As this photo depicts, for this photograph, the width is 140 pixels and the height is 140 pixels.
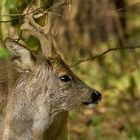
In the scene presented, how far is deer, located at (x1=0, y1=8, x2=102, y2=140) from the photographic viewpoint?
7.70 meters

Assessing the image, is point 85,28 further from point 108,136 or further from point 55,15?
point 55,15

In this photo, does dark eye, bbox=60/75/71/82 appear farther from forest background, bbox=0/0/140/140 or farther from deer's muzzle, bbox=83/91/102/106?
forest background, bbox=0/0/140/140

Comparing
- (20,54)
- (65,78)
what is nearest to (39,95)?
(65,78)

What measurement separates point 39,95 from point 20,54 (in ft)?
1.52

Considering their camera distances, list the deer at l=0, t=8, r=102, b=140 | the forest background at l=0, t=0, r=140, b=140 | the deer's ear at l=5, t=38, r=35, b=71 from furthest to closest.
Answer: the forest background at l=0, t=0, r=140, b=140, the deer at l=0, t=8, r=102, b=140, the deer's ear at l=5, t=38, r=35, b=71

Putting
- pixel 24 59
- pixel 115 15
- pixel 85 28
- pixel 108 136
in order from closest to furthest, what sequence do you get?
1. pixel 24 59
2. pixel 108 136
3. pixel 115 15
4. pixel 85 28

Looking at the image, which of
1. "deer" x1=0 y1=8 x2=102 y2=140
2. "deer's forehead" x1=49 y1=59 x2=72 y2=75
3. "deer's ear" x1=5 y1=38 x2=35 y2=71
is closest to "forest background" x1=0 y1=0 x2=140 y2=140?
"deer" x1=0 y1=8 x2=102 y2=140

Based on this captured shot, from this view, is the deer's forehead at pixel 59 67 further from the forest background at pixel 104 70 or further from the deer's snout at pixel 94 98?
the forest background at pixel 104 70

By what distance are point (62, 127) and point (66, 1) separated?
52.3 inches

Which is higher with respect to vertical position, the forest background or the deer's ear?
the deer's ear

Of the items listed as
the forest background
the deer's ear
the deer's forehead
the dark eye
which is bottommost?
A: the forest background

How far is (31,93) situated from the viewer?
25.3 ft

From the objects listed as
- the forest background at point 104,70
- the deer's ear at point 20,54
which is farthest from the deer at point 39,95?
the forest background at point 104,70

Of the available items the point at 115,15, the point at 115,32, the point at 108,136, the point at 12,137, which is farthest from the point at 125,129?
the point at 12,137
